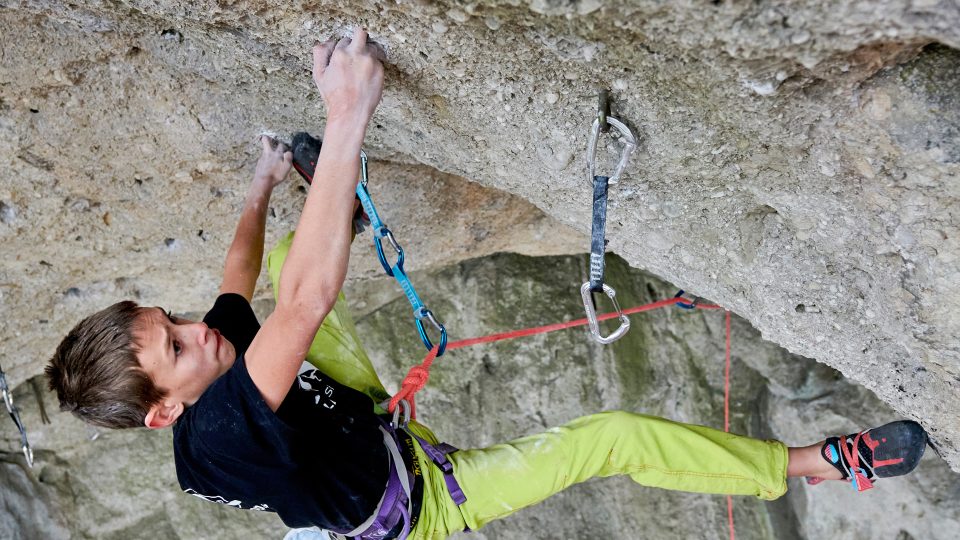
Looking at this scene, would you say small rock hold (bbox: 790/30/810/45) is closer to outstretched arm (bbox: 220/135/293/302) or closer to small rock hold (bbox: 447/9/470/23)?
small rock hold (bbox: 447/9/470/23)

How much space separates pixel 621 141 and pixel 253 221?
3.75ft

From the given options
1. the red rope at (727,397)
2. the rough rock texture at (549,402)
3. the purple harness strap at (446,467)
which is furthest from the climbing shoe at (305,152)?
the red rope at (727,397)

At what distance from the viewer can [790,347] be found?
192 cm

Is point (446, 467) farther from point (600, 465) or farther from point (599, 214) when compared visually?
point (599, 214)

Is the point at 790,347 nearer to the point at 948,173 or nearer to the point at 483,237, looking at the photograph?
the point at 948,173

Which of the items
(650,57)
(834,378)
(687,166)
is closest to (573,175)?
(687,166)

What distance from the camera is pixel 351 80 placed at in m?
1.55

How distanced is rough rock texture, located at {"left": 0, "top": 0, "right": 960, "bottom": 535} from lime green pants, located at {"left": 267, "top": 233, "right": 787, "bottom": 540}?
1.13 feet

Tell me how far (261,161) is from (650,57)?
49.3 inches

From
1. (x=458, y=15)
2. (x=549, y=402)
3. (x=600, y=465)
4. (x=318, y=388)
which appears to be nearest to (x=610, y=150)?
(x=458, y=15)

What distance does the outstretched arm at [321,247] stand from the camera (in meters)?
1.47

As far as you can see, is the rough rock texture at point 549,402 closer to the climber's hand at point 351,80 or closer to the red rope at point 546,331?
the red rope at point 546,331

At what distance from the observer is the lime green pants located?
6.64ft

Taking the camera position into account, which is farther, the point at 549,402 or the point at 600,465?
the point at 549,402
